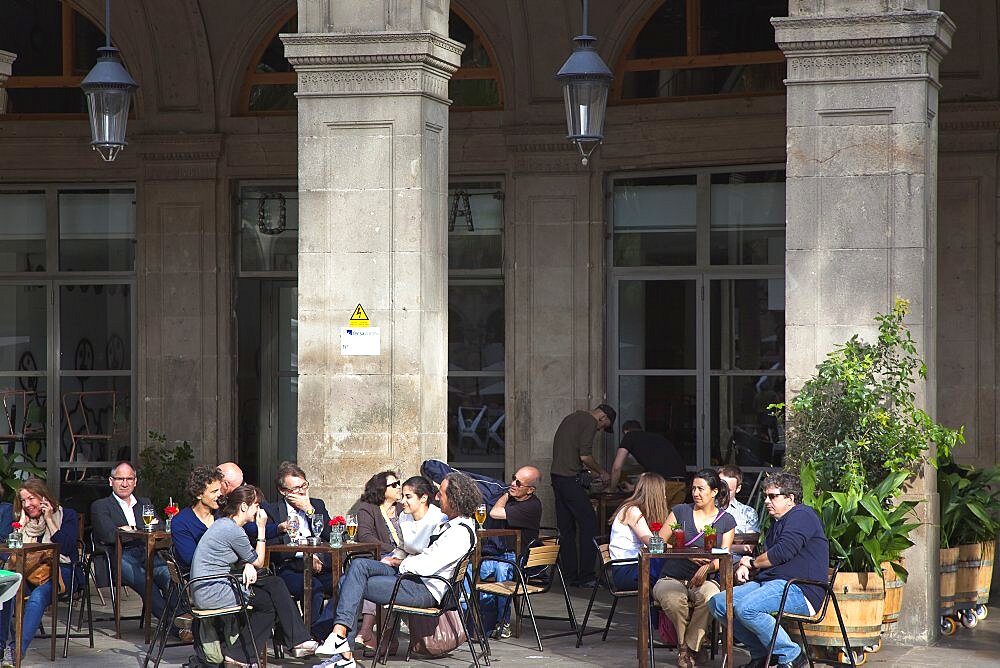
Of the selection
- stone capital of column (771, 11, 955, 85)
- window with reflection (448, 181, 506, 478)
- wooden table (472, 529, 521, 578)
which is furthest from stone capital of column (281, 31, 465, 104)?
window with reflection (448, 181, 506, 478)

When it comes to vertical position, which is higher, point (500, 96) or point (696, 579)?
point (500, 96)

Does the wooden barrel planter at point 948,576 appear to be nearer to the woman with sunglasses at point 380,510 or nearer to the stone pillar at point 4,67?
the woman with sunglasses at point 380,510

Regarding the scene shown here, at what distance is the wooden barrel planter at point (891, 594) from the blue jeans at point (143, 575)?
188 inches

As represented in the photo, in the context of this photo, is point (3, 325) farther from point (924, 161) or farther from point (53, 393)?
point (924, 161)

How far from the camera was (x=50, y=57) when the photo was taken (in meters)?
16.2

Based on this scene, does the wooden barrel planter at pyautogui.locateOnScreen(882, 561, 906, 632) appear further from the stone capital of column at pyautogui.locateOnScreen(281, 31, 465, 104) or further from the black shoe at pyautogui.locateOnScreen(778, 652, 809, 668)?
the stone capital of column at pyautogui.locateOnScreen(281, 31, 465, 104)

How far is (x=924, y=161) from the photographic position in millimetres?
10016

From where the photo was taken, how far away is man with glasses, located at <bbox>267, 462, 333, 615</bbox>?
1038 cm

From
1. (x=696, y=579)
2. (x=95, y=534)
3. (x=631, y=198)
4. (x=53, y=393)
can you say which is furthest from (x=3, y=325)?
(x=696, y=579)

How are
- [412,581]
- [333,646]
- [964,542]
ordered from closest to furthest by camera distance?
[333,646]
[412,581]
[964,542]

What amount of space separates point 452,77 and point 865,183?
20.2 ft

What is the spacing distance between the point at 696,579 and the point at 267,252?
7.37 m

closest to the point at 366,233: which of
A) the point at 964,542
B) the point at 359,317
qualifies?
the point at 359,317

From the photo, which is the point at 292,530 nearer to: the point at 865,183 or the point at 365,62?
the point at 365,62
